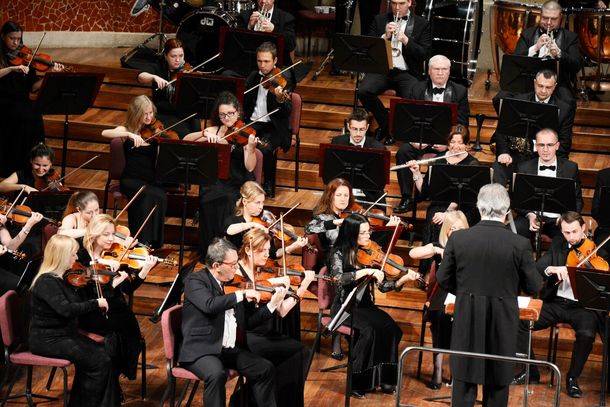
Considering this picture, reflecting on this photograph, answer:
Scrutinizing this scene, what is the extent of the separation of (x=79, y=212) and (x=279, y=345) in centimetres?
167

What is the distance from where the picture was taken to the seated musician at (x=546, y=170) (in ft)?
29.0

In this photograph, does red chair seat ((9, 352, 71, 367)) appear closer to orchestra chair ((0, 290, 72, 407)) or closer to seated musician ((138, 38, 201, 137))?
orchestra chair ((0, 290, 72, 407))

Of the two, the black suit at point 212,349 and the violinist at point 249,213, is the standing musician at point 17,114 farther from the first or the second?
the black suit at point 212,349

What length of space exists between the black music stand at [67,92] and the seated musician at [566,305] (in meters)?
3.50

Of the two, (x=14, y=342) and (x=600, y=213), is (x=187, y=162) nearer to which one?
(x=14, y=342)

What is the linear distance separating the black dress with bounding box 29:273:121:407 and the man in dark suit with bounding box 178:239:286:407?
50 cm

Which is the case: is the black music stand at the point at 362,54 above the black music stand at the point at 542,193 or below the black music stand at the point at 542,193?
above

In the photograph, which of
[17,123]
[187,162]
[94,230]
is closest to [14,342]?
[94,230]

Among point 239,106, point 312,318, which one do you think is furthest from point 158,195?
point 312,318

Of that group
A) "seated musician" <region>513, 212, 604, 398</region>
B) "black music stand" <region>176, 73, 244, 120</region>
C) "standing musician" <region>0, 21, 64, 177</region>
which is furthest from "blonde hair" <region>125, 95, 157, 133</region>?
"seated musician" <region>513, 212, 604, 398</region>

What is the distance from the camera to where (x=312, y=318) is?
8.89 metres

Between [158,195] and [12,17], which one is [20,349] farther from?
[12,17]

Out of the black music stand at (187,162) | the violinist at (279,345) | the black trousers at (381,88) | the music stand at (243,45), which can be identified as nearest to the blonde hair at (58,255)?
the violinist at (279,345)

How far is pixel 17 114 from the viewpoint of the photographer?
9898mm
